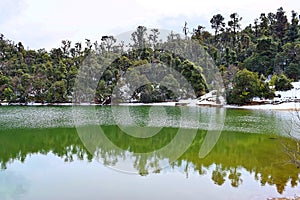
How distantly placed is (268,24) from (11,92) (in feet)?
131

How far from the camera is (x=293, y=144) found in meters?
13.8

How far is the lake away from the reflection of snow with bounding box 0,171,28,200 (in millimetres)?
24

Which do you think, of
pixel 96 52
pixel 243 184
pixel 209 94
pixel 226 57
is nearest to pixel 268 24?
pixel 226 57

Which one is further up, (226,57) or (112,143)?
(226,57)

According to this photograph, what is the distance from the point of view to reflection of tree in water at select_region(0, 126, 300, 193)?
9.83 metres

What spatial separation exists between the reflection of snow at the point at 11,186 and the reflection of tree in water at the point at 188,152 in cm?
132

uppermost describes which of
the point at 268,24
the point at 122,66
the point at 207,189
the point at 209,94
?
the point at 268,24

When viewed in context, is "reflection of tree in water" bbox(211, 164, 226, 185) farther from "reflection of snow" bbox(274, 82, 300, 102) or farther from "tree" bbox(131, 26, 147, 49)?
"tree" bbox(131, 26, 147, 49)

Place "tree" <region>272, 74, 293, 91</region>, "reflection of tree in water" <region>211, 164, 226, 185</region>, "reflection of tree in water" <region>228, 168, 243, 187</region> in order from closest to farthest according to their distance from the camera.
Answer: "reflection of tree in water" <region>228, 168, 243, 187</region>, "reflection of tree in water" <region>211, 164, 226, 185</region>, "tree" <region>272, 74, 293, 91</region>

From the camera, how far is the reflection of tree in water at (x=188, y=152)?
9828mm

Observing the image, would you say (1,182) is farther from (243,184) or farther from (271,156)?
(271,156)

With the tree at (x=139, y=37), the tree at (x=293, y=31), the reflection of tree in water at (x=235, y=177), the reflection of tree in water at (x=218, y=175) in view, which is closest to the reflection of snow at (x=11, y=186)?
the reflection of tree in water at (x=218, y=175)

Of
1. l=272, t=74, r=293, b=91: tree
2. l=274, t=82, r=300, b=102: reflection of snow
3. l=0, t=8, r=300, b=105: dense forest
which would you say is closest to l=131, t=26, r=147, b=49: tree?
l=0, t=8, r=300, b=105: dense forest

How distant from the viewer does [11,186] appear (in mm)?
8812
